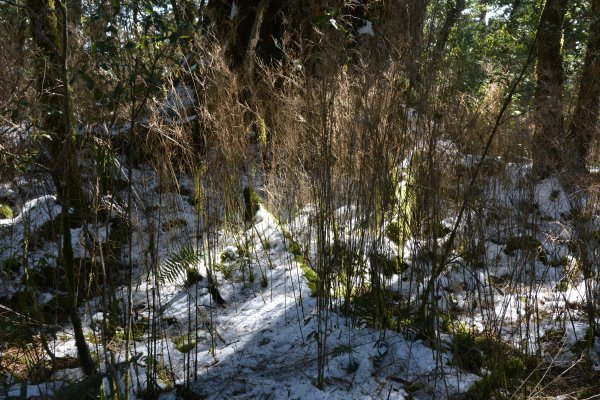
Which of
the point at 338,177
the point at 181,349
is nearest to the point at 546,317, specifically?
the point at 338,177

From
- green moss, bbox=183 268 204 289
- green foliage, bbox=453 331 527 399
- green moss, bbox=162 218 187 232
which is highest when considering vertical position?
green moss, bbox=162 218 187 232

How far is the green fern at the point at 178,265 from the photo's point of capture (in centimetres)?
303

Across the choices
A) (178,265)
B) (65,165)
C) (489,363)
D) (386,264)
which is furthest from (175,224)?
(489,363)

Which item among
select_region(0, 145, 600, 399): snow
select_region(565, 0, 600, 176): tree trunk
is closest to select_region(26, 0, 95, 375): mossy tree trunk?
select_region(0, 145, 600, 399): snow

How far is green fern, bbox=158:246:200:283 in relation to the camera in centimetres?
303

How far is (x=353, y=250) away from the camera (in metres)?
2.87

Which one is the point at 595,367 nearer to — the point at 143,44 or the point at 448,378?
the point at 448,378

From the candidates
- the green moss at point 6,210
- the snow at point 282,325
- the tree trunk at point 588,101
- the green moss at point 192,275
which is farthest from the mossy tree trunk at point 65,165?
the tree trunk at point 588,101

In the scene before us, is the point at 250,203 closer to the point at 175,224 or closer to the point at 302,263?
the point at 175,224

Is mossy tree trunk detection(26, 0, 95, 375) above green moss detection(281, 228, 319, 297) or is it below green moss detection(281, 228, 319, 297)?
above

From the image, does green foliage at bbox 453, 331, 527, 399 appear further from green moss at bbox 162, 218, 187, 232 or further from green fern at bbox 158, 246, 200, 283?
green moss at bbox 162, 218, 187, 232

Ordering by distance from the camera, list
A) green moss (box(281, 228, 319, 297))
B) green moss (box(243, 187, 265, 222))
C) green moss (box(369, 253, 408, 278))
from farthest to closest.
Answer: green moss (box(243, 187, 265, 222)), green moss (box(281, 228, 319, 297)), green moss (box(369, 253, 408, 278))

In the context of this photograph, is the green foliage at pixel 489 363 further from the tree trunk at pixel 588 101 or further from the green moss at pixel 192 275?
the tree trunk at pixel 588 101

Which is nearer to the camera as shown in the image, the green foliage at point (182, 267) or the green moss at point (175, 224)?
the green foliage at point (182, 267)
